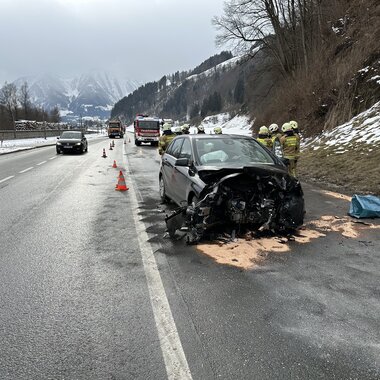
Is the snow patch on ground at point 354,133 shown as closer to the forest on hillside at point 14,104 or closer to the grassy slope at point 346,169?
the grassy slope at point 346,169

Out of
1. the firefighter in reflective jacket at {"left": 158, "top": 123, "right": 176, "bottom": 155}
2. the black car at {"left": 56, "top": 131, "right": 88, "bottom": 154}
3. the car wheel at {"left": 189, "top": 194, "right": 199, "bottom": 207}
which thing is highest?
the firefighter in reflective jacket at {"left": 158, "top": 123, "right": 176, "bottom": 155}

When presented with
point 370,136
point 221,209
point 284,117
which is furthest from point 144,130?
point 221,209

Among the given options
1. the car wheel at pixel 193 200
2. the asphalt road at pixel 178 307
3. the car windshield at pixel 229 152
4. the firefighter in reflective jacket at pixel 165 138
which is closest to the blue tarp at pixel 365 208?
the asphalt road at pixel 178 307

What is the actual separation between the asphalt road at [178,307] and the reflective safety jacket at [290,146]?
12.0ft

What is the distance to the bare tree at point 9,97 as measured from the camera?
9491cm

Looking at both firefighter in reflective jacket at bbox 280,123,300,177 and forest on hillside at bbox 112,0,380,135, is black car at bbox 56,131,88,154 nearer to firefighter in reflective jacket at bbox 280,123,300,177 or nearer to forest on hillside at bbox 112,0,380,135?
forest on hillside at bbox 112,0,380,135

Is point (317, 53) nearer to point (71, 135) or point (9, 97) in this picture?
point (71, 135)

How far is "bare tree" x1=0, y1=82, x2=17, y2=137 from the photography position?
9491cm

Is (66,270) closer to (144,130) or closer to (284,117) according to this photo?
(284,117)

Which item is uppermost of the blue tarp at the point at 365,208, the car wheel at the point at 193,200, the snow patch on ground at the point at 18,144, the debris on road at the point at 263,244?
the car wheel at the point at 193,200

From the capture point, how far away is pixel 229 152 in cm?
688

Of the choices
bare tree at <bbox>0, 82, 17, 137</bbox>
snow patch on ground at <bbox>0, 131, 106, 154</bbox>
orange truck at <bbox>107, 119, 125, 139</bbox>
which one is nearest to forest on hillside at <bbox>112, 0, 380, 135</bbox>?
snow patch on ground at <bbox>0, 131, 106, 154</bbox>

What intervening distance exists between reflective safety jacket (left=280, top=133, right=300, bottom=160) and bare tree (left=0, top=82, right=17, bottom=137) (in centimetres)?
9570

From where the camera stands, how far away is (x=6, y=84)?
9631 centimetres
